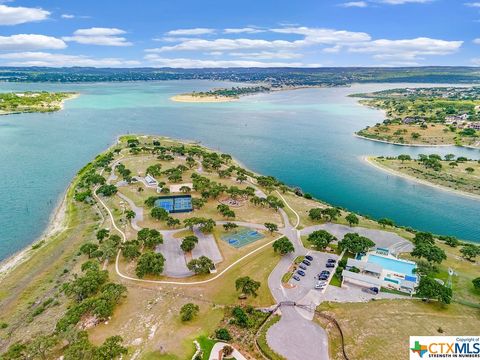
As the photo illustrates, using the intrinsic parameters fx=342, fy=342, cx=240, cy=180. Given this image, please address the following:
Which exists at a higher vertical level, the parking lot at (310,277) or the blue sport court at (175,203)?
the blue sport court at (175,203)

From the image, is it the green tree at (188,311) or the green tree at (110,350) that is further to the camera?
the green tree at (188,311)

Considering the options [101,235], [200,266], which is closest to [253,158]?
[101,235]

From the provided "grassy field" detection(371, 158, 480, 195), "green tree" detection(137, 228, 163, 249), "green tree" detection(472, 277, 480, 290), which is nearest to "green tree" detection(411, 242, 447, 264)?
"green tree" detection(472, 277, 480, 290)

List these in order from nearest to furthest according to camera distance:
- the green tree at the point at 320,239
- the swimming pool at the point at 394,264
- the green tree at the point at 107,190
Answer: the swimming pool at the point at 394,264 < the green tree at the point at 320,239 < the green tree at the point at 107,190

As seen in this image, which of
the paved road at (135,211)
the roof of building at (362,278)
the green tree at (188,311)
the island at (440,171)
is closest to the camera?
the green tree at (188,311)

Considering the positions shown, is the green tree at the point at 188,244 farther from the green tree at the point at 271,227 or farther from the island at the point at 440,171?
the island at the point at 440,171

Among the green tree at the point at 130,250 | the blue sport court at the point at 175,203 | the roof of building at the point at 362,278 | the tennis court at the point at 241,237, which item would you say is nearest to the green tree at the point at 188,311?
the green tree at the point at 130,250

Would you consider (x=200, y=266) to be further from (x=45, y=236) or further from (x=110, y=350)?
(x=45, y=236)

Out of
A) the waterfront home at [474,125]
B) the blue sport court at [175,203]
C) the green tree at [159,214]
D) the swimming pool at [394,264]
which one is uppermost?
the waterfront home at [474,125]
